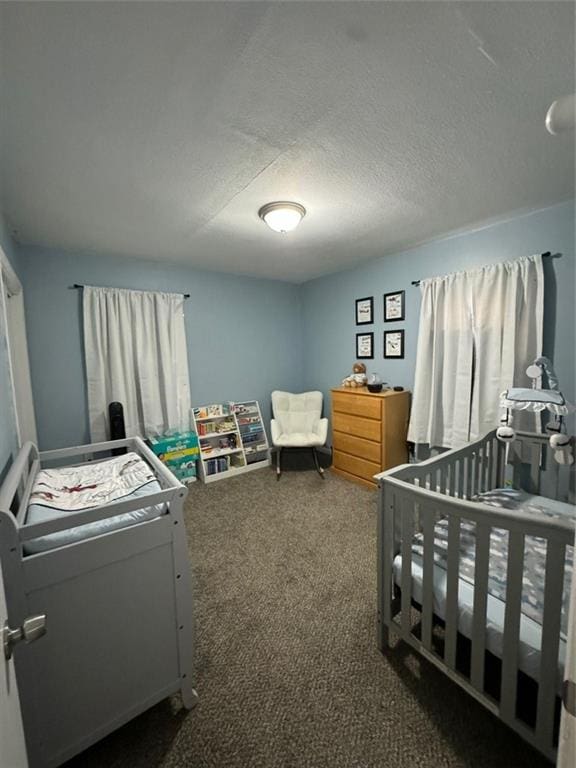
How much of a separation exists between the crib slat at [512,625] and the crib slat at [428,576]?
259 mm

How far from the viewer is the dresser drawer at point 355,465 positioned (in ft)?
10.2

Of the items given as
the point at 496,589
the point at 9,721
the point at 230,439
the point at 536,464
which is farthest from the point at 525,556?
the point at 230,439

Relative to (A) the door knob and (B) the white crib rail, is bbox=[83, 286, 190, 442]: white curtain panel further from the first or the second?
(A) the door knob

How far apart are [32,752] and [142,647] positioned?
1.20 ft

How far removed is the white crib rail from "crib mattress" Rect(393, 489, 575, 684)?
0.04 m

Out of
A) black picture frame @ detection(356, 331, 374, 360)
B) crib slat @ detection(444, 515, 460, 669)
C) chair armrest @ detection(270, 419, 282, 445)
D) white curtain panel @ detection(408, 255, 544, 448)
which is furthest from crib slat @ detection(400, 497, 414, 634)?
black picture frame @ detection(356, 331, 374, 360)

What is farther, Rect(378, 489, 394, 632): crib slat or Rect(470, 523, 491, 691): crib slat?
Rect(378, 489, 394, 632): crib slat

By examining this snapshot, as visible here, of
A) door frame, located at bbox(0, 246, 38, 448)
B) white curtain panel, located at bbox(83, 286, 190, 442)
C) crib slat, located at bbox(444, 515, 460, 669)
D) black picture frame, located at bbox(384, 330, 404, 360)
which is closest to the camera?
crib slat, located at bbox(444, 515, 460, 669)

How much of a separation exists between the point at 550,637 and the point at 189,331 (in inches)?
140

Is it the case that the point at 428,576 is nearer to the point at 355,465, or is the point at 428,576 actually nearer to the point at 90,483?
the point at 90,483

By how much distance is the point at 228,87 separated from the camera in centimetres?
113

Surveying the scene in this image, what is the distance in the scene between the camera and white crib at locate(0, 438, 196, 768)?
96 centimetres

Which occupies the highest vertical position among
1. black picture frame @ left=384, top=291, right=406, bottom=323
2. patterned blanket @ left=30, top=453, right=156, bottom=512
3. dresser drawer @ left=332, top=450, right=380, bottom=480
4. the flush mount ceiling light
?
the flush mount ceiling light

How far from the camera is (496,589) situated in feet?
4.05
